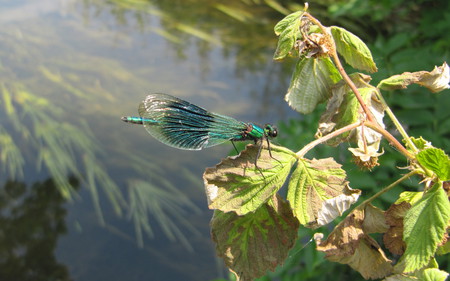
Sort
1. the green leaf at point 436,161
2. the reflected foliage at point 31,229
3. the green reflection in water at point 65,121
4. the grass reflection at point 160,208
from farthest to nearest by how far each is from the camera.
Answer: the green reflection in water at point 65,121 < the grass reflection at point 160,208 < the reflected foliage at point 31,229 < the green leaf at point 436,161

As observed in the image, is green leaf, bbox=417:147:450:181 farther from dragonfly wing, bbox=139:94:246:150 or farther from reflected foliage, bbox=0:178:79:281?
reflected foliage, bbox=0:178:79:281

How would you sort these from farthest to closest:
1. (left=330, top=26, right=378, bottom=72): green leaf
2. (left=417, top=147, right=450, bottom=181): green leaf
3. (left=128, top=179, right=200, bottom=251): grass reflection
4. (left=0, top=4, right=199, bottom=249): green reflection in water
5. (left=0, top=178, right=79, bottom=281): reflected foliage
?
(left=0, top=4, right=199, bottom=249): green reflection in water < (left=128, top=179, right=200, bottom=251): grass reflection < (left=0, top=178, right=79, bottom=281): reflected foliage < (left=330, top=26, right=378, bottom=72): green leaf < (left=417, top=147, right=450, bottom=181): green leaf

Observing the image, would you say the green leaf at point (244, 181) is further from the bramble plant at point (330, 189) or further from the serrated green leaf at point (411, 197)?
the serrated green leaf at point (411, 197)

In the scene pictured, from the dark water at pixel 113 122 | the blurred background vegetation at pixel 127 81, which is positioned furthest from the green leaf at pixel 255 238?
the dark water at pixel 113 122

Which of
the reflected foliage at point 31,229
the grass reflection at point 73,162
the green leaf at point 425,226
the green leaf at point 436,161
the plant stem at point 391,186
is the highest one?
the green leaf at point 436,161

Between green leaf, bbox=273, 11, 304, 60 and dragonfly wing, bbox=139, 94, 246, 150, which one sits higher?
green leaf, bbox=273, 11, 304, 60

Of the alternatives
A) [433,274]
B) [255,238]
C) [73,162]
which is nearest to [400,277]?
[433,274]

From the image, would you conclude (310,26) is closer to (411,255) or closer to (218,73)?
(411,255)

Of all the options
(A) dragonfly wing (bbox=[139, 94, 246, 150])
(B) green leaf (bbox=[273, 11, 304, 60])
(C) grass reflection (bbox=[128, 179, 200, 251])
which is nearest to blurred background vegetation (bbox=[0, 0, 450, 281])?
(C) grass reflection (bbox=[128, 179, 200, 251])

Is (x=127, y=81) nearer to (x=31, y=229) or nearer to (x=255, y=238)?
(x=31, y=229)
